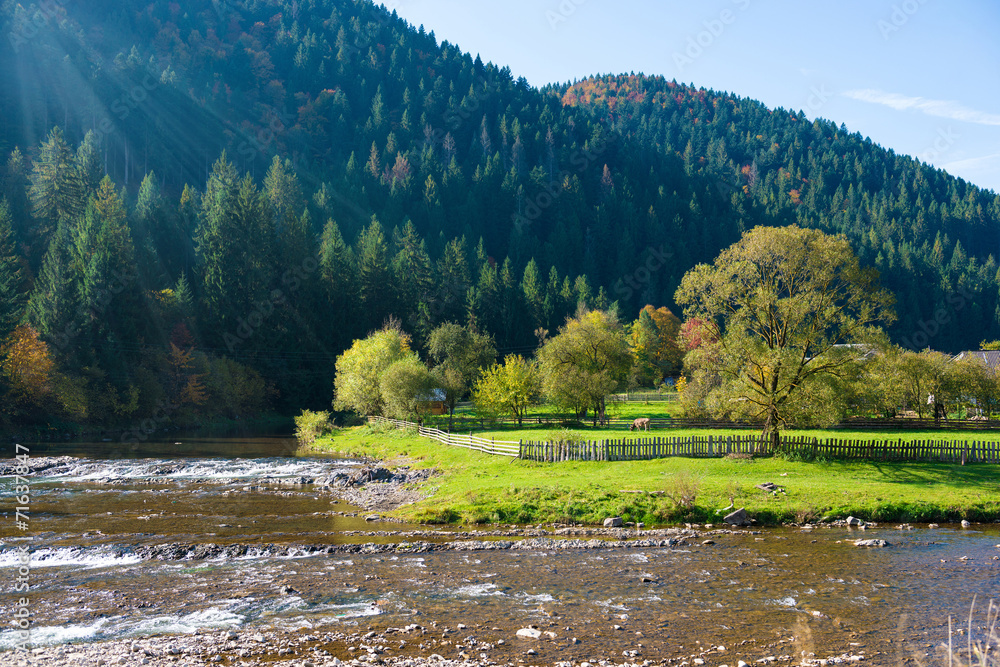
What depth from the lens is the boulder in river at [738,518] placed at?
2398 cm

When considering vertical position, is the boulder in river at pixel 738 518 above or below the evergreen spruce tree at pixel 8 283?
below

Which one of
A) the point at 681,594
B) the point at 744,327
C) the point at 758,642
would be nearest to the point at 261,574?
the point at 681,594

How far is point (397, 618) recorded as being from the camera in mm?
14578

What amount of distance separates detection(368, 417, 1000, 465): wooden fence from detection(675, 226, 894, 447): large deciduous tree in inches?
64.5

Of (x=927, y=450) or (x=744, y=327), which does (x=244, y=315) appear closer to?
(x=744, y=327)

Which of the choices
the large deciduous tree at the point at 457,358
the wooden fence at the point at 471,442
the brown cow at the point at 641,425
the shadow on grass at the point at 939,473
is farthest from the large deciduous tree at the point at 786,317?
the large deciduous tree at the point at 457,358

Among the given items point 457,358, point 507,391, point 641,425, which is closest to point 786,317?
point 641,425

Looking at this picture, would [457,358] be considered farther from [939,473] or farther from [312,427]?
[939,473]

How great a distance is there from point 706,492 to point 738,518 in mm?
2575

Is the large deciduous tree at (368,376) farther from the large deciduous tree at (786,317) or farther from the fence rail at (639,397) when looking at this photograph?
the fence rail at (639,397)

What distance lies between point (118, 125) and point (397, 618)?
18474 centimetres

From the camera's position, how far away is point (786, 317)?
35.0 meters

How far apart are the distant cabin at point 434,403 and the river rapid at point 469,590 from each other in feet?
110

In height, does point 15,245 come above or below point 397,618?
above
